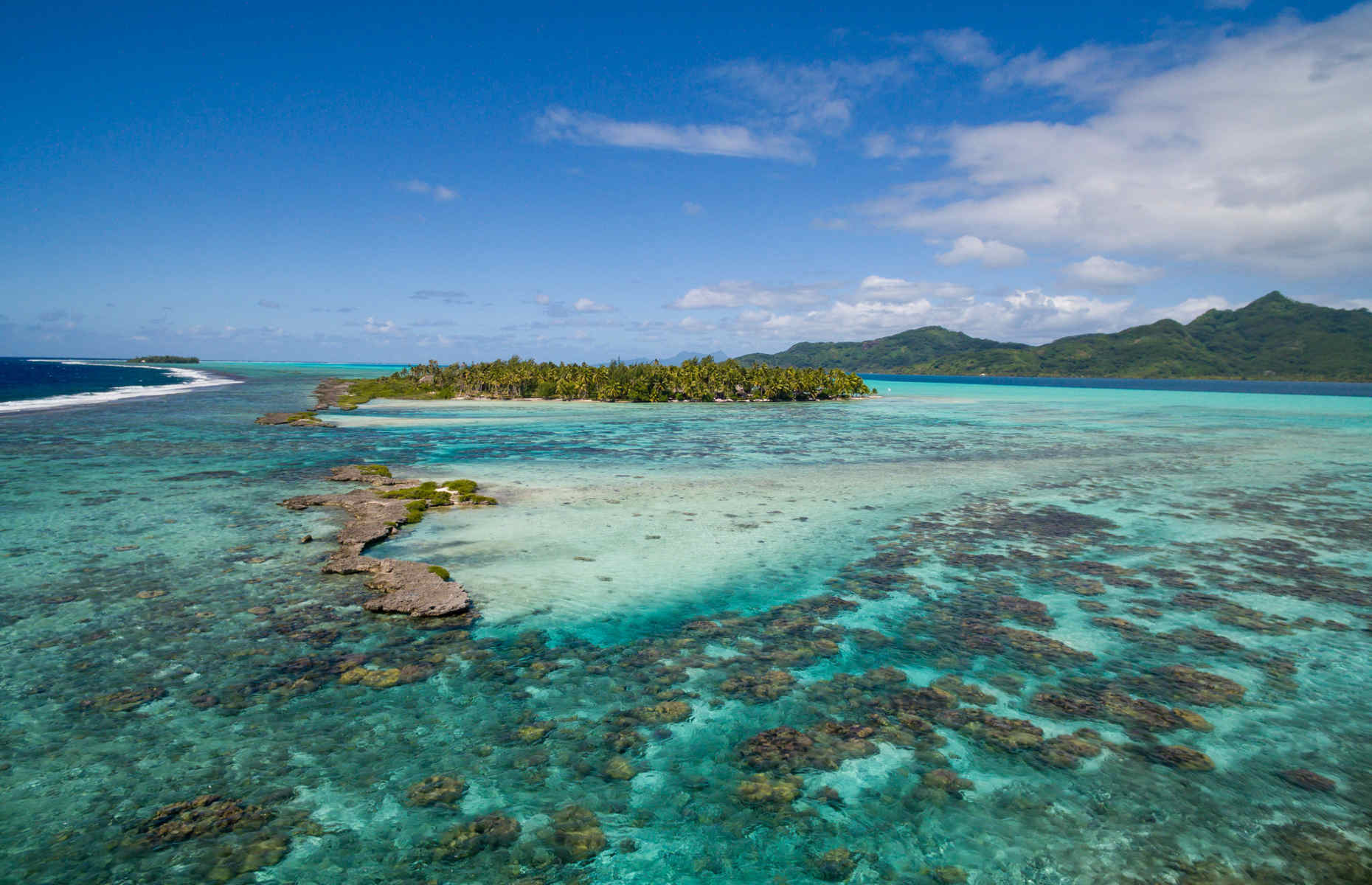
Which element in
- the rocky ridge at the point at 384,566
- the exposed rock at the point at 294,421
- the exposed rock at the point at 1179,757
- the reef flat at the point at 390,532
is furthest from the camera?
the exposed rock at the point at 294,421

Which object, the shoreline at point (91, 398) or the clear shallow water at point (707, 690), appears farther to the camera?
the shoreline at point (91, 398)

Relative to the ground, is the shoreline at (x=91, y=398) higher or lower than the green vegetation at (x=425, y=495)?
higher

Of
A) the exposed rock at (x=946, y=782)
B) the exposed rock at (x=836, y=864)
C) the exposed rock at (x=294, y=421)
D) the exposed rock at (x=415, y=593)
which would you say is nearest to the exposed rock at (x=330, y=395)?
the exposed rock at (x=294, y=421)

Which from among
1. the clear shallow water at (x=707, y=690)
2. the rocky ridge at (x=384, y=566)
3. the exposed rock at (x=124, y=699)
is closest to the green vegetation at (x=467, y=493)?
the clear shallow water at (x=707, y=690)

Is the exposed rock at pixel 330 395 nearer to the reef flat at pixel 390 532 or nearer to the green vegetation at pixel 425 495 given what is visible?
the reef flat at pixel 390 532

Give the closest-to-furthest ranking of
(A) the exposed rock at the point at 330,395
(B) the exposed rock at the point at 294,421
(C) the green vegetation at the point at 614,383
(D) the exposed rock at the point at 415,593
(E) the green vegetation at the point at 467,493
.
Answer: (D) the exposed rock at the point at 415,593 < (E) the green vegetation at the point at 467,493 < (B) the exposed rock at the point at 294,421 < (A) the exposed rock at the point at 330,395 < (C) the green vegetation at the point at 614,383

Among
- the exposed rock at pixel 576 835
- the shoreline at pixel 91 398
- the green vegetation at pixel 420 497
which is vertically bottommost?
the exposed rock at pixel 576 835
